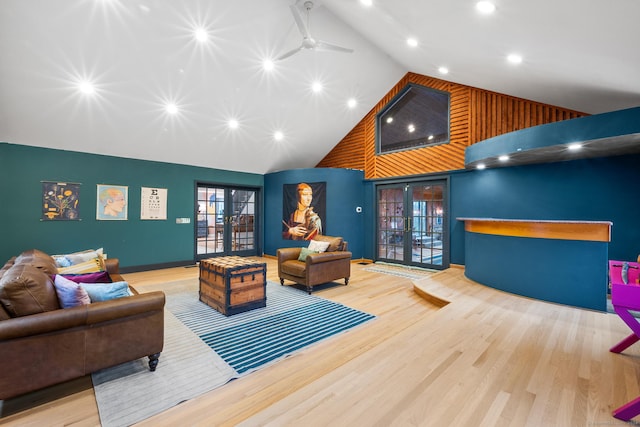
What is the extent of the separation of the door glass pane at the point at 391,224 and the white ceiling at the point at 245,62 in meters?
2.69

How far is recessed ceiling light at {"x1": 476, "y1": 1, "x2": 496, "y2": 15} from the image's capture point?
2.85 metres

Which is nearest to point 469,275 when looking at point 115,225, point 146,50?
point 146,50

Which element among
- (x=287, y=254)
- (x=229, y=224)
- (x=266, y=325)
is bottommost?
(x=266, y=325)

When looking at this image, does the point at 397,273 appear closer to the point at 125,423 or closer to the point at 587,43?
the point at 587,43

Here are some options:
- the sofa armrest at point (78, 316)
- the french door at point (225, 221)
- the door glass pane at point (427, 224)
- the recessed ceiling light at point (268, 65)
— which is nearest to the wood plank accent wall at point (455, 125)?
the door glass pane at point (427, 224)

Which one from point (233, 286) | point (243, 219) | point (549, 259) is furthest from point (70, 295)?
point (243, 219)

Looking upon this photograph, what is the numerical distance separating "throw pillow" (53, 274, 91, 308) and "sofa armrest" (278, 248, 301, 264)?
307 centimetres

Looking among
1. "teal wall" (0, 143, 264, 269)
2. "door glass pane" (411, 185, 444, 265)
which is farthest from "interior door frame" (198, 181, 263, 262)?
"door glass pane" (411, 185, 444, 265)

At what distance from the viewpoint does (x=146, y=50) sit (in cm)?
421

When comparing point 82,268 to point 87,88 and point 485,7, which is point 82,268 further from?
point 485,7

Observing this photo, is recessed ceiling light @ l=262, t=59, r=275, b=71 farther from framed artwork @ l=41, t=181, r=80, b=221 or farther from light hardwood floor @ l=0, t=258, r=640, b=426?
light hardwood floor @ l=0, t=258, r=640, b=426

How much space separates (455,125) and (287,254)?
4.61 metres

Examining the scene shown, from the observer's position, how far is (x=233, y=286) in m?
3.63

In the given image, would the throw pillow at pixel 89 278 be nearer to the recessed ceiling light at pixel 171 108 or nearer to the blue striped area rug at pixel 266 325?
the blue striped area rug at pixel 266 325
